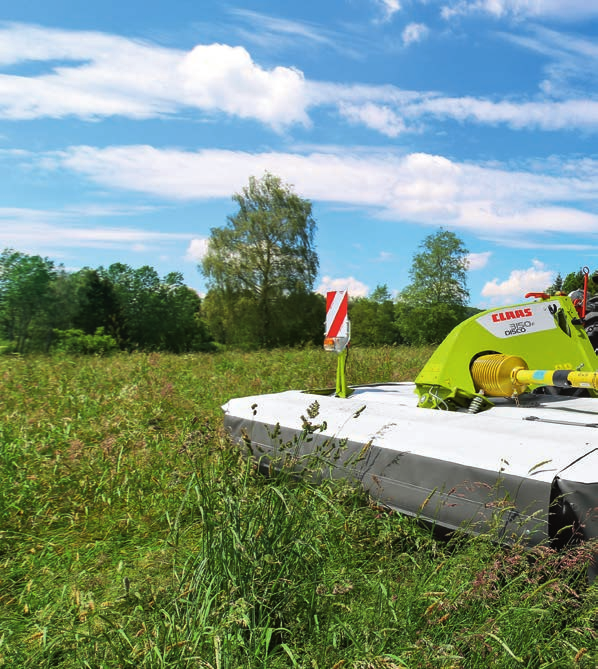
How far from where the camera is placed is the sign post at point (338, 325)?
4324mm

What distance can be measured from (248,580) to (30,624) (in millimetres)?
947

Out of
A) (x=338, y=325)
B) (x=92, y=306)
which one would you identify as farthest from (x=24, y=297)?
(x=338, y=325)

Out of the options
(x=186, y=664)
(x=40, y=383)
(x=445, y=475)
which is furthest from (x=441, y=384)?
(x=40, y=383)

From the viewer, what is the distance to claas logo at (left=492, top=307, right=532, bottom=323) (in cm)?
412

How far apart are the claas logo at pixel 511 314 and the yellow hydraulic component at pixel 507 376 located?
30 cm

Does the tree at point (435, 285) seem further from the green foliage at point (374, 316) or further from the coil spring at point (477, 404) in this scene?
the coil spring at point (477, 404)

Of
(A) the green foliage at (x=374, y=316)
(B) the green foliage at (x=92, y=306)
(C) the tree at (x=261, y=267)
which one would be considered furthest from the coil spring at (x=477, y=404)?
(A) the green foliage at (x=374, y=316)

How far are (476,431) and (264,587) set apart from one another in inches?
51.5

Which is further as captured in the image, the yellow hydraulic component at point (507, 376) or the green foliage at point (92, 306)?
the green foliage at point (92, 306)

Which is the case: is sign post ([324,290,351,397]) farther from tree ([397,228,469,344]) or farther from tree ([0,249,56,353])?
tree ([397,228,469,344])

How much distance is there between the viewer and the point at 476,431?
2.80 metres

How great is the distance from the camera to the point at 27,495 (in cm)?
361

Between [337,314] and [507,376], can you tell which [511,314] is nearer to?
[507,376]

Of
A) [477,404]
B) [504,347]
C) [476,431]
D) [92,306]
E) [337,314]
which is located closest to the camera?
[476,431]
